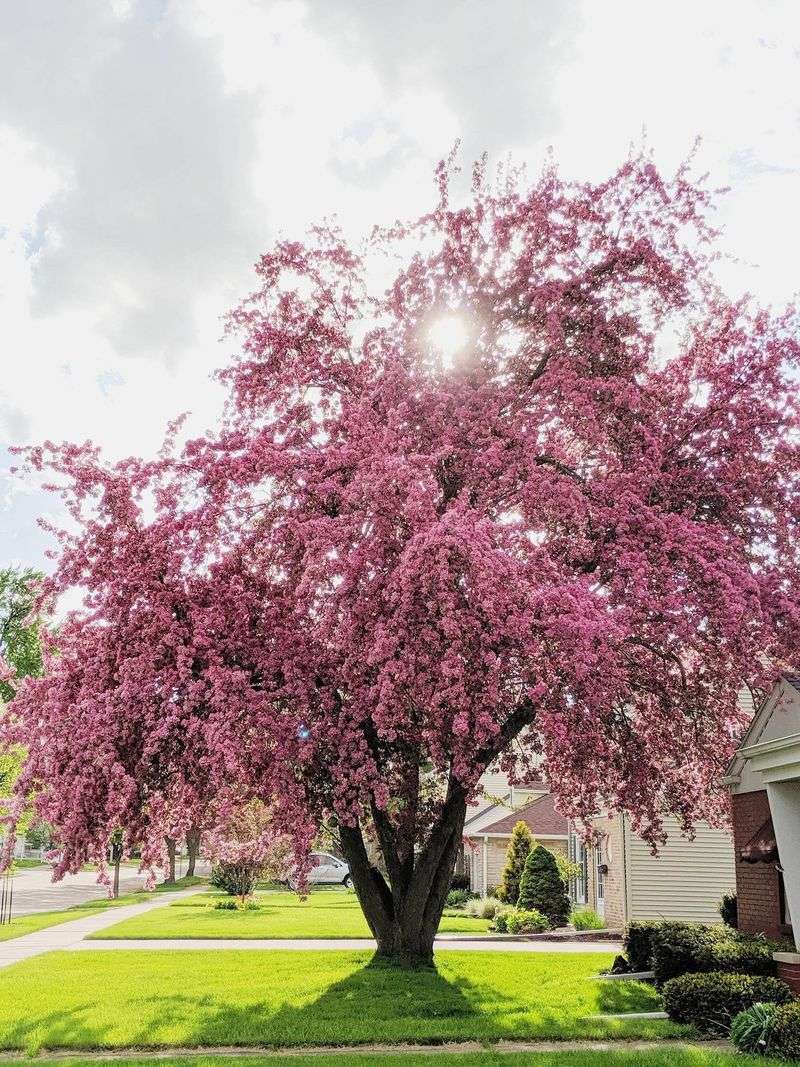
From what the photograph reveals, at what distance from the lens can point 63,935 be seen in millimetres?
23109

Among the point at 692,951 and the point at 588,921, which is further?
the point at 588,921

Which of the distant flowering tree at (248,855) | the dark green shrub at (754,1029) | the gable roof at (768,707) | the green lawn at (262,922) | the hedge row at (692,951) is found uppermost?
the gable roof at (768,707)

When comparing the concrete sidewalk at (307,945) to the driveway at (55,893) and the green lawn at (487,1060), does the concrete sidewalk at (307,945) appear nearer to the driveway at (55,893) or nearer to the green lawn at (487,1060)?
the driveway at (55,893)

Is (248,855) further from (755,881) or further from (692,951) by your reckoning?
(692,951)

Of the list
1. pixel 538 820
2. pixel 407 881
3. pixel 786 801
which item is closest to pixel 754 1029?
pixel 786 801

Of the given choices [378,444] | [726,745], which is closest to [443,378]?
[378,444]

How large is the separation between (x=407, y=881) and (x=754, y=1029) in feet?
22.7

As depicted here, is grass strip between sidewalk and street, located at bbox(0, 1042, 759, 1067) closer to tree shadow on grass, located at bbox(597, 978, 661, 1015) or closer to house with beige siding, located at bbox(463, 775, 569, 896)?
tree shadow on grass, located at bbox(597, 978, 661, 1015)

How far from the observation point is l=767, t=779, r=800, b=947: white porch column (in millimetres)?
11641

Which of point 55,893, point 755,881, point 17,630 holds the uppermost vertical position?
point 17,630

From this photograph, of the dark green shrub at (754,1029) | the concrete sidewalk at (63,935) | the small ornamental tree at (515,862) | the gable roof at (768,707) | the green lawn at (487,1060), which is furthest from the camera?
the small ornamental tree at (515,862)

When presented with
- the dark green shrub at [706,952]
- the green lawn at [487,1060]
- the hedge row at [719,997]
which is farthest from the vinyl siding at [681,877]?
the green lawn at [487,1060]

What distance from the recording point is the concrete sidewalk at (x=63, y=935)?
1916 centimetres

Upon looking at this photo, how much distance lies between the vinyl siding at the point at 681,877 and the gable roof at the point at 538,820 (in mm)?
10578
